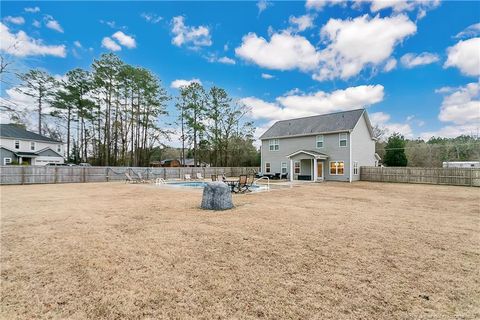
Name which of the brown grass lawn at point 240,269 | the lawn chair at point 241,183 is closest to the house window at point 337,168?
the lawn chair at point 241,183

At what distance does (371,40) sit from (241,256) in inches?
708

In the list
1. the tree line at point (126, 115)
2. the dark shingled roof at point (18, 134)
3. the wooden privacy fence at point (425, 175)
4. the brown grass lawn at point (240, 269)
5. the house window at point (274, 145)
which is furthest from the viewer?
the dark shingled roof at point (18, 134)

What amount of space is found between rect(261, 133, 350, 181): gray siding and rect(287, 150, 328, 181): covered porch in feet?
0.65

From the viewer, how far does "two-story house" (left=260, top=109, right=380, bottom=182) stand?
70.1 feet

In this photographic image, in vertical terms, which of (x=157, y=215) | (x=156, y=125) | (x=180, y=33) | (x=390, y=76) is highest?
(x=180, y=33)

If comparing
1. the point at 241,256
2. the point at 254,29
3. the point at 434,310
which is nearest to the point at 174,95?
the point at 254,29

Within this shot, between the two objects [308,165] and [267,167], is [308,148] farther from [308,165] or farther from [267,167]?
[267,167]

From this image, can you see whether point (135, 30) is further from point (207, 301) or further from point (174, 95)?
point (207, 301)

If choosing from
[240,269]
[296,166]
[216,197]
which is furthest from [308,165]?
[240,269]

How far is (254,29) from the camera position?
1788 centimetres

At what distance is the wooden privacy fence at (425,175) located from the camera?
1702 centimetres

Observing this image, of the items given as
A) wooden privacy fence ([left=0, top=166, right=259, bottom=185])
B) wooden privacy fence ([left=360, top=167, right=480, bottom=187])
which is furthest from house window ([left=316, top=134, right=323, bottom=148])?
wooden privacy fence ([left=0, top=166, right=259, bottom=185])

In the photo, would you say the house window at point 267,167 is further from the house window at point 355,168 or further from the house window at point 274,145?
the house window at point 355,168

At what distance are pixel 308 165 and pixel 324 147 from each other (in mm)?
2482
